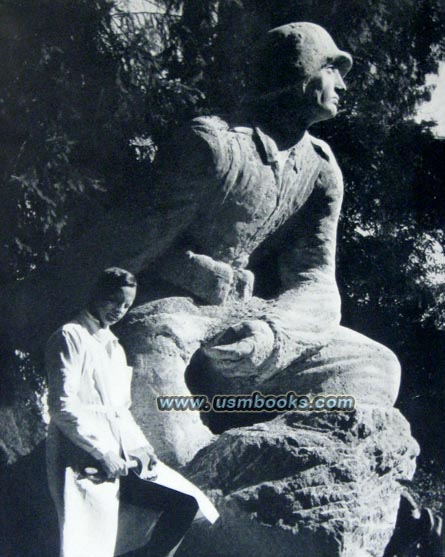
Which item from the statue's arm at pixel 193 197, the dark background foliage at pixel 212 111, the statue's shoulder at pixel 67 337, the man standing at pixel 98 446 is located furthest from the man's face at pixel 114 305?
the dark background foliage at pixel 212 111

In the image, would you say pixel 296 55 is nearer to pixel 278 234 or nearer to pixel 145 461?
pixel 278 234

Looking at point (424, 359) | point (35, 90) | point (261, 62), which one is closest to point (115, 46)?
point (35, 90)

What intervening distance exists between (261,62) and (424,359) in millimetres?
4577

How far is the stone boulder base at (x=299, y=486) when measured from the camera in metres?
4.18

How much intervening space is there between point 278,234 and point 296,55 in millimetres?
824

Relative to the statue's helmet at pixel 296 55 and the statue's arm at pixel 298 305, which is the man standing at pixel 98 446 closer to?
the statue's arm at pixel 298 305

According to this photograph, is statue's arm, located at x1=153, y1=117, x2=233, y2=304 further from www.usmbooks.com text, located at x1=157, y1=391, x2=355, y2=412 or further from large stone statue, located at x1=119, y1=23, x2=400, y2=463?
www.usmbooks.com text, located at x1=157, y1=391, x2=355, y2=412

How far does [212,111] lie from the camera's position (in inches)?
306

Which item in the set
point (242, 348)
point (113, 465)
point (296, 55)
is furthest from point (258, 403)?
point (296, 55)

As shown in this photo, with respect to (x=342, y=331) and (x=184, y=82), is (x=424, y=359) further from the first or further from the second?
(x=342, y=331)

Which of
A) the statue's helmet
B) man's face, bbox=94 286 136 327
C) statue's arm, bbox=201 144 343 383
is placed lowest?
statue's arm, bbox=201 144 343 383

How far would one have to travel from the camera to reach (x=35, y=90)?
22.8 ft

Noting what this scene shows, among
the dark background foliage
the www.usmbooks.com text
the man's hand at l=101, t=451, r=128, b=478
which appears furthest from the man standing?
the dark background foliage

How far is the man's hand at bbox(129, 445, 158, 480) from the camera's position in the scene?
3.95 metres
